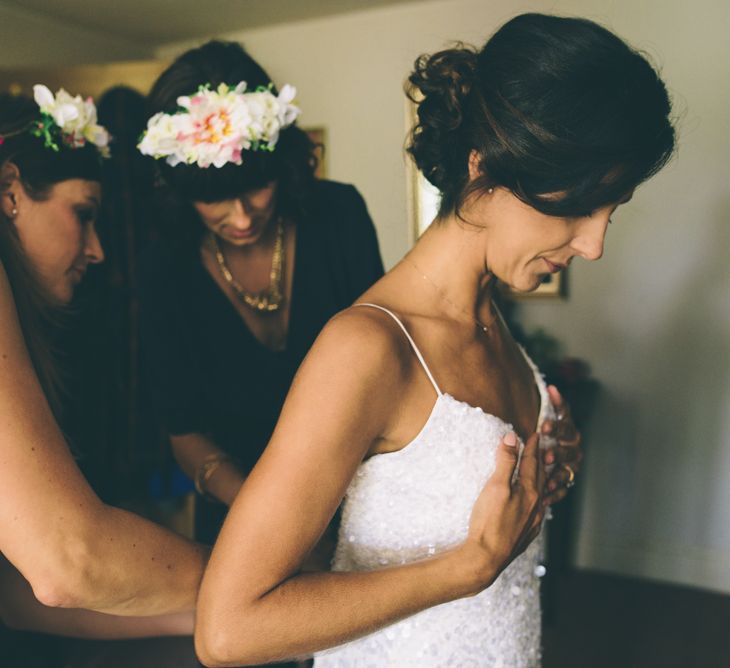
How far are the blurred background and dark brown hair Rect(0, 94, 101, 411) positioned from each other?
2.45ft

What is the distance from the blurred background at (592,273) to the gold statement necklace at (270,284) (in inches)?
22.9

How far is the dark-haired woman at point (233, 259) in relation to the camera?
142 centimetres

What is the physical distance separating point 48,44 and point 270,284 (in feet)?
7.21

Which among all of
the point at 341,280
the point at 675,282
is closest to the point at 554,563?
the point at 675,282

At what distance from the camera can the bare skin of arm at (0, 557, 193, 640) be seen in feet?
4.27

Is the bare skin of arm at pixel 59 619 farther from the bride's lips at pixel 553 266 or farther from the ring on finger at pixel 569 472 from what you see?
the bride's lips at pixel 553 266

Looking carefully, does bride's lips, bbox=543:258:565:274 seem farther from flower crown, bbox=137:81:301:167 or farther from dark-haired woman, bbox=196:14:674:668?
flower crown, bbox=137:81:301:167

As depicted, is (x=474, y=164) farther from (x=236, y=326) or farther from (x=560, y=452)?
(x=236, y=326)

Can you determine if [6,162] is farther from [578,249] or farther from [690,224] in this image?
[690,224]

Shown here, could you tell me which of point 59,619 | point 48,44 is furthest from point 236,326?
point 48,44

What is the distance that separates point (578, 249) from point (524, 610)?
1.85 ft

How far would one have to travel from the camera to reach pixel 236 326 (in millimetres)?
1584

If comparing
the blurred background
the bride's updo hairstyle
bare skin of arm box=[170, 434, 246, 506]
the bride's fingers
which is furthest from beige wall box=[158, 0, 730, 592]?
the bride's fingers

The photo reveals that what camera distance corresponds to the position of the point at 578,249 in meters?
1.01
